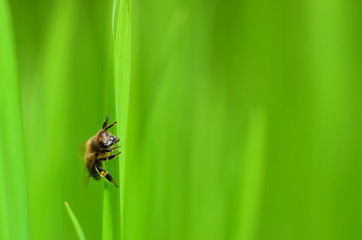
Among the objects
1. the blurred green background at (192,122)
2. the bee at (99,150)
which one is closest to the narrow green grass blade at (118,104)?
the blurred green background at (192,122)

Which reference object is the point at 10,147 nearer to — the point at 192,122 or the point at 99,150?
the point at 99,150

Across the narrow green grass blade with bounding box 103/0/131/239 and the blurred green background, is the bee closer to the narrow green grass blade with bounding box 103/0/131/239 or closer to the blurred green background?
the blurred green background

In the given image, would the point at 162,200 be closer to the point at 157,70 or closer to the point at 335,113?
the point at 157,70

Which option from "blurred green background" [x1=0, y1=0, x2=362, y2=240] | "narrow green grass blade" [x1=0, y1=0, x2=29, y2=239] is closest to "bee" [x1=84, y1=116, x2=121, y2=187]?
"blurred green background" [x1=0, y1=0, x2=362, y2=240]

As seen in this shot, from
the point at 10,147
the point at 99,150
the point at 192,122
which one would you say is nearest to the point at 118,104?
the point at 10,147

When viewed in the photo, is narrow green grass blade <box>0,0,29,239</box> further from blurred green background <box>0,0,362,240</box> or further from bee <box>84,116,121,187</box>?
bee <box>84,116,121,187</box>

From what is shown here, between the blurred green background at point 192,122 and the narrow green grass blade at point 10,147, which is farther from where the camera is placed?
the blurred green background at point 192,122

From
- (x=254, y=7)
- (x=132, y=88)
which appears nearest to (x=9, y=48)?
(x=132, y=88)

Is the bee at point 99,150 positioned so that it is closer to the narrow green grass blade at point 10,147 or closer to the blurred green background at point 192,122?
the blurred green background at point 192,122

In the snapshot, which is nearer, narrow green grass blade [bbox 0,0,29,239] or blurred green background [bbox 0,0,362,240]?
narrow green grass blade [bbox 0,0,29,239]
